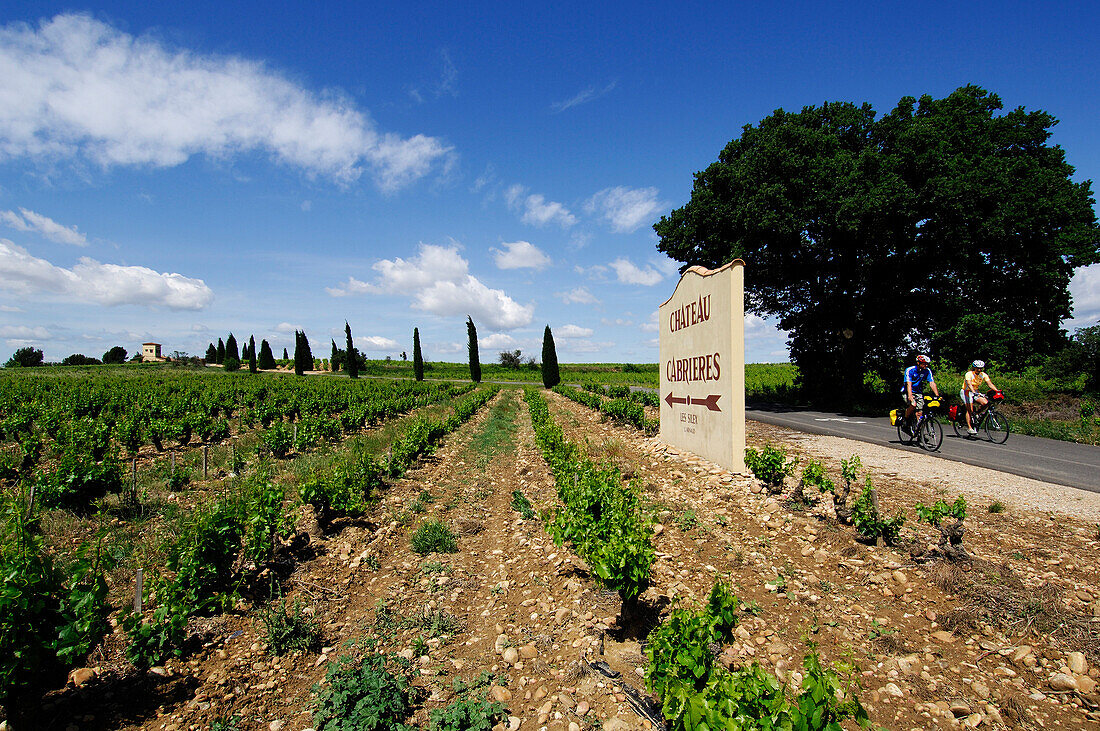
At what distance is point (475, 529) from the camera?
754 cm

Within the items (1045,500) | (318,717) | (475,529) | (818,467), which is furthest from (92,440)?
(1045,500)

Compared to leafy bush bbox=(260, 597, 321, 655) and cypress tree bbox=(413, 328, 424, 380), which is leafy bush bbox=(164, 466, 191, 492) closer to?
leafy bush bbox=(260, 597, 321, 655)

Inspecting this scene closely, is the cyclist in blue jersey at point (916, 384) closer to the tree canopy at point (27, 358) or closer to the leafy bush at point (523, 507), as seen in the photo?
the leafy bush at point (523, 507)

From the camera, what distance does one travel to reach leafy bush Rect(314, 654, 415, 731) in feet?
10.9

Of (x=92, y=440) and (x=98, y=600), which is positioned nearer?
(x=98, y=600)

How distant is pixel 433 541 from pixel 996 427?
14.3 metres

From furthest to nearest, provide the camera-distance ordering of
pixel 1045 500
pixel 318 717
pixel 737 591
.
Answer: pixel 1045 500, pixel 737 591, pixel 318 717

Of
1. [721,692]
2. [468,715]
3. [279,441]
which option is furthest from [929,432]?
[279,441]

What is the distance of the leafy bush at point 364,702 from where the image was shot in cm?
332

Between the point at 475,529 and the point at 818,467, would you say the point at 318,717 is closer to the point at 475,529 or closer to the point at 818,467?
the point at 475,529

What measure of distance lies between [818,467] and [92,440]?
623 inches

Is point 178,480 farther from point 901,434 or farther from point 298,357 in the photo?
point 298,357

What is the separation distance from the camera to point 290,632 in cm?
463

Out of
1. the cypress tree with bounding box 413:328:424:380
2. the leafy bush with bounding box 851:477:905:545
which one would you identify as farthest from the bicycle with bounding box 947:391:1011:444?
the cypress tree with bounding box 413:328:424:380
